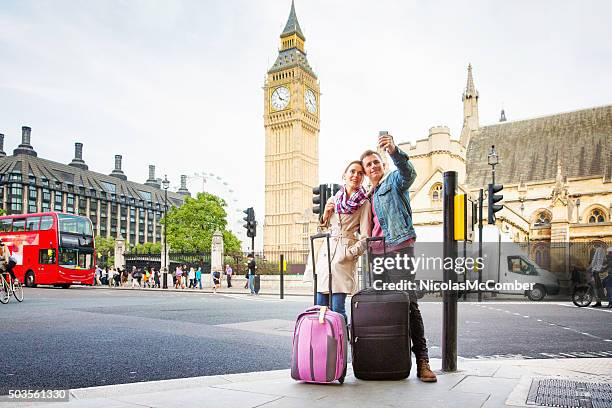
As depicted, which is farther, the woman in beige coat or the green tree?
the green tree

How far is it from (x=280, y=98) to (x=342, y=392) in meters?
81.5

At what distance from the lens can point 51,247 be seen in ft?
78.3

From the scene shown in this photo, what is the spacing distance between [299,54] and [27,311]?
79500mm

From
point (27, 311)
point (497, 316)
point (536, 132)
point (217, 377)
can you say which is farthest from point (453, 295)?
point (536, 132)

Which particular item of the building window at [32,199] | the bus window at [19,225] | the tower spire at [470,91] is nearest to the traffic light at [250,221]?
the bus window at [19,225]

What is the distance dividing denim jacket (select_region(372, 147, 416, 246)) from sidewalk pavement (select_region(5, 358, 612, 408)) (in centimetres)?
111

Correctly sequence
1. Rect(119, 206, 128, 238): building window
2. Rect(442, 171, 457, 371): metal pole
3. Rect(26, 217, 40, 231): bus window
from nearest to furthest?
Rect(442, 171, 457, 371): metal pole → Rect(26, 217, 40, 231): bus window → Rect(119, 206, 128, 238): building window

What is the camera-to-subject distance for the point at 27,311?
34.8 feet

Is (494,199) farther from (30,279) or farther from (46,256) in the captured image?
(30,279)

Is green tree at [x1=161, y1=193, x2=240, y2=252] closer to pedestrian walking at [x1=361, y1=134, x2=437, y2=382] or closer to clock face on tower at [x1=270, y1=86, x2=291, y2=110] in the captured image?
clock face on tower at [x1=270, y1=86, x2=291, y2=110]

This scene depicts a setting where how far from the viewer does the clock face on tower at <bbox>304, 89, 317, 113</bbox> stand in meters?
83.5

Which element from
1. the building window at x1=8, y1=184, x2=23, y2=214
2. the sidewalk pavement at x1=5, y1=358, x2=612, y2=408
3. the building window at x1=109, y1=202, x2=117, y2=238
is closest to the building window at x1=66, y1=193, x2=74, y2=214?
the building window at x1=109, y1=202, x2=117, y2=238

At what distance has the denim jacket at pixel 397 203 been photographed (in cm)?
408

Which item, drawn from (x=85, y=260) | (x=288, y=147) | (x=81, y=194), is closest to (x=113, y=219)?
(x=81, y=194)
